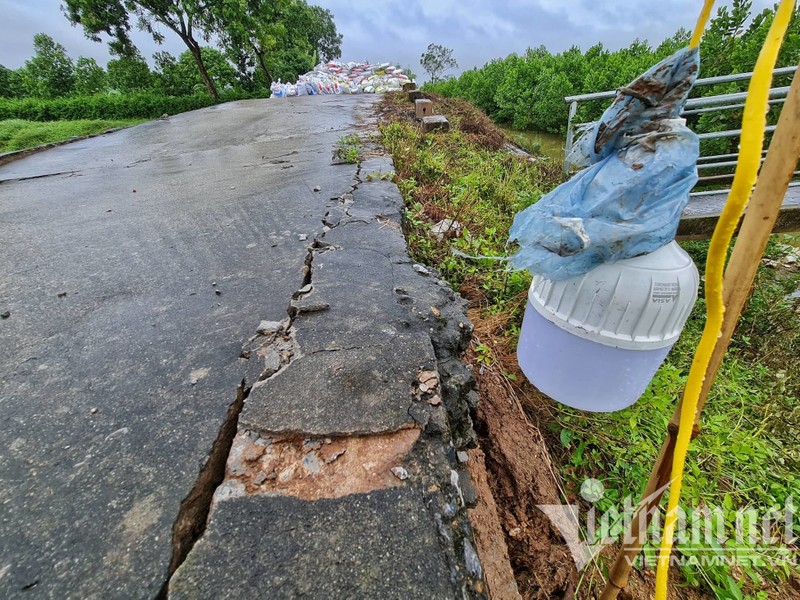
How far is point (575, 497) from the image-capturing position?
4.83 ft

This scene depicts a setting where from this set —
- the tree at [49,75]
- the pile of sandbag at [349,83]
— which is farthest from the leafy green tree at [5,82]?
the pile of sandbag at [349,83]

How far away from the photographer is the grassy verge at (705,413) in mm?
1429

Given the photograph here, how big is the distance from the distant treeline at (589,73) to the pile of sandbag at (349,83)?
2.77 m

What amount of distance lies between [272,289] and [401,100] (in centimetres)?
869

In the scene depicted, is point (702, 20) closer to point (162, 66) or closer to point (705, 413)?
point (705, 413)

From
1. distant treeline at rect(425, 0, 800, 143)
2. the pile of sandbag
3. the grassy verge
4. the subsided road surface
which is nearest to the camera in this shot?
the subsided road surface

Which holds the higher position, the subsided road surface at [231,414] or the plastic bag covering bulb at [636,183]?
the plastic bag covering bulb at [636,183]

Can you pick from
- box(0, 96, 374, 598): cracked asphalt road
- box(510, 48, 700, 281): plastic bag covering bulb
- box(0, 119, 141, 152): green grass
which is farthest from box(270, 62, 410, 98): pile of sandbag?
box(510, 48, 700, 281): plastic bag covering bulb

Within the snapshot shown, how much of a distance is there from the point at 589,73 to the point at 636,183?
10090 mm

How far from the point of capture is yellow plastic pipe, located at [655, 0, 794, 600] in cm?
51

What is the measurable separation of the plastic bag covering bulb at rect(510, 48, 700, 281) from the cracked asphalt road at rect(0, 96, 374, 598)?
113 centimetres

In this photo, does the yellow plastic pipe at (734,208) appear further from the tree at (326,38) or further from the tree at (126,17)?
the tree at (326,38)

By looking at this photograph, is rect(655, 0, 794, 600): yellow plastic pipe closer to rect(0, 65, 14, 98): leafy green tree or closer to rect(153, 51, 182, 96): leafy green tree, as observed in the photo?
rect(153, 51, 182, 96): leafy green tree

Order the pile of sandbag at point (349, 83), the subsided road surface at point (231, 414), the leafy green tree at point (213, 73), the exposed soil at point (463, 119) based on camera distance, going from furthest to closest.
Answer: the leafy green tree at point (213, 73), the pile of sandbag at point (349, 83), the exposed soil at point (463, 119), the subsided road surface at point (231, 414)
